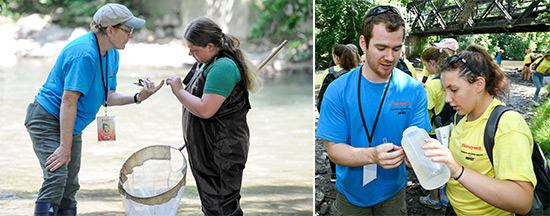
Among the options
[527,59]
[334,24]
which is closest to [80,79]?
[334,24]

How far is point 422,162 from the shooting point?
2195mm

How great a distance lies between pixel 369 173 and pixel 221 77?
91cm

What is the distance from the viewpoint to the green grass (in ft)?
8.80

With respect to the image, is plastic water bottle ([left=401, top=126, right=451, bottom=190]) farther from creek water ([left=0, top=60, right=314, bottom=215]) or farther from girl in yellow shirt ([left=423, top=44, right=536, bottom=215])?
creek water ([left=0, top=60, right=314, bottom=215])

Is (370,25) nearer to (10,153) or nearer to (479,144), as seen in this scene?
(479,144)

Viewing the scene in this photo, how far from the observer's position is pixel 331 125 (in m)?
2.45

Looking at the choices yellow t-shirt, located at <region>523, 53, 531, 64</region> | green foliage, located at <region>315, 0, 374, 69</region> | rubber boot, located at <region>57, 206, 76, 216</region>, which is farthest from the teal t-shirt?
yellow t-shirt, located at <region>523, 53, 531, 64</region>

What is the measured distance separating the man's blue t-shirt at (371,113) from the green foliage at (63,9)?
20.2m

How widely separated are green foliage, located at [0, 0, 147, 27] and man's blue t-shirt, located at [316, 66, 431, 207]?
20226mm

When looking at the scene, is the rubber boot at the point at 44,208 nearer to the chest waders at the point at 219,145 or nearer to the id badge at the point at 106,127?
the id badge at the point at 106,127

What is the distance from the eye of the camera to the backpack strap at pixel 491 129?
2.10 meters

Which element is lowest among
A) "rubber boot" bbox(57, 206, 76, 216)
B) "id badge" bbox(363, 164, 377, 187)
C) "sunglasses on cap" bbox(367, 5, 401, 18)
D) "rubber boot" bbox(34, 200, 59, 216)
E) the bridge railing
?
"rubber boot" bbox(57, 206, 76, 216)

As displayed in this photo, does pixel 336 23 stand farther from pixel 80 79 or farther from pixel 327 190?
pixel 80 79

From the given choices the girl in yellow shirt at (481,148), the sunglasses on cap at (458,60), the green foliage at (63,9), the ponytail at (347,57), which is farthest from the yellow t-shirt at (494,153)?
the green foliage at (63,9)
